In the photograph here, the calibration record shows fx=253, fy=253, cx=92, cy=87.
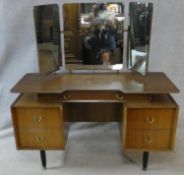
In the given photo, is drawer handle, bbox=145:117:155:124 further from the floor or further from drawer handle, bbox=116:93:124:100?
the floor

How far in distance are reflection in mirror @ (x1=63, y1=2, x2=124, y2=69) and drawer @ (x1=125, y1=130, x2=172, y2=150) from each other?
52cm

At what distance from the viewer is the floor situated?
1699 millimetres

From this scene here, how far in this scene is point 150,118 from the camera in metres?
1.49

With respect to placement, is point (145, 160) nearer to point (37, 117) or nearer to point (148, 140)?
point (148, 140)

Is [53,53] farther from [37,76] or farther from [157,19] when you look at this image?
[157,19]

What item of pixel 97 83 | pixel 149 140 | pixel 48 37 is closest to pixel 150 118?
pixel 149 140

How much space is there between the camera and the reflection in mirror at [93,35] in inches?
66.4

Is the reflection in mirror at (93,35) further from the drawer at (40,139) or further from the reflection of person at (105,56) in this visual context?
A: the drawer at (40,139)

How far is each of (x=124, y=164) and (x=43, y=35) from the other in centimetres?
103

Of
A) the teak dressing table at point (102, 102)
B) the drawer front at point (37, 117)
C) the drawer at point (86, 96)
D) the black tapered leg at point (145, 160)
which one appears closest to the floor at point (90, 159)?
the black tapered leg at point (145, 160)

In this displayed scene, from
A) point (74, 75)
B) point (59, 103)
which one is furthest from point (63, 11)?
point (59, 103)

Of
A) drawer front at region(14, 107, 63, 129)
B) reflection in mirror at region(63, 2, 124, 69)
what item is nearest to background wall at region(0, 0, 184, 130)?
reflection in mirror at region(63, 2, 124, 69)

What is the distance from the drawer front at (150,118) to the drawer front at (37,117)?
0.42 m

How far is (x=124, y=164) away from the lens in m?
1.76
